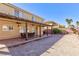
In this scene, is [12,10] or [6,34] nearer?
[6,34]

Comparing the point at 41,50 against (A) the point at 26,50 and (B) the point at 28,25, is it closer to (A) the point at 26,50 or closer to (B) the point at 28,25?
(A) the point at 26,50

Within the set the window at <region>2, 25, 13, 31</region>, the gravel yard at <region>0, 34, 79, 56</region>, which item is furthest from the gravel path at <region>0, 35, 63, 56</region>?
the window at <region>2, 25, 13, 31</region>

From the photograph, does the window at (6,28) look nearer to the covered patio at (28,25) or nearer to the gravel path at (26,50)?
the covered patio at (28,25)

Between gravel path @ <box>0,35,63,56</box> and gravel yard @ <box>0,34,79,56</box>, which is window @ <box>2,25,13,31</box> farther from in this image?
gravel path @ <box>0,35,63,56</box>

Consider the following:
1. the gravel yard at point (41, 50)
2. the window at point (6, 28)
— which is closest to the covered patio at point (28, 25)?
the window at point (6, 28)

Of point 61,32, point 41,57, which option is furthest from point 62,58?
point 61,32

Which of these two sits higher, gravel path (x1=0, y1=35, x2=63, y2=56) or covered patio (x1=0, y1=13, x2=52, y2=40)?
covered patio (x1=0, y1=13, x2=52, y2=40)

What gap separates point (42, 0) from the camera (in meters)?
11.3

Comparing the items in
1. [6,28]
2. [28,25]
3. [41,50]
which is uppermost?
[28,25]

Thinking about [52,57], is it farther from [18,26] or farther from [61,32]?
[61,32]

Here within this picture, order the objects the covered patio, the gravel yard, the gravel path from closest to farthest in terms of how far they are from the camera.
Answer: the gravel path < the gravel yard < the covered patio

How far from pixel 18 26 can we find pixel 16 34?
3.98 ft

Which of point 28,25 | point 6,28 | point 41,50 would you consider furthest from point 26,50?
point 28,25

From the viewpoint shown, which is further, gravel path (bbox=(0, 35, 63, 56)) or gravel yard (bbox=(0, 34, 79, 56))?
gravel yard (bbox=(0, 34, 79, 56))
